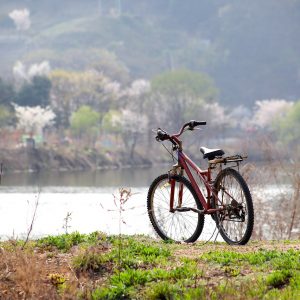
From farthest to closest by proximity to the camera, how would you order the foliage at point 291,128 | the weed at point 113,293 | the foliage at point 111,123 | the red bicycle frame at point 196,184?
the foliage at point 291,128, the foliage at point 111,123, the red bicycle frame at point 196,184, the weed at point 113,293

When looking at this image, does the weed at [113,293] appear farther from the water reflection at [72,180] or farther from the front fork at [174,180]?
the water reflection at [72,180]

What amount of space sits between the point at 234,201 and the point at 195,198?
67cm

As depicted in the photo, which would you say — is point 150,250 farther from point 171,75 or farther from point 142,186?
point 171,75

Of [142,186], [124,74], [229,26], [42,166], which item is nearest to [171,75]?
[124,74]

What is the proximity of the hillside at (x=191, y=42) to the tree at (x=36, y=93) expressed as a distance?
2235 inches

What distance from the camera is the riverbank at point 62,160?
66625mm

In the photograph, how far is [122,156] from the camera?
259 ft

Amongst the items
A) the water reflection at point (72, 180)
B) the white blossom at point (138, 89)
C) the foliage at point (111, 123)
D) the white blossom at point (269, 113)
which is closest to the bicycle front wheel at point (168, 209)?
the water reflection at point (72, 180)

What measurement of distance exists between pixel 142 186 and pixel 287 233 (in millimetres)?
27135

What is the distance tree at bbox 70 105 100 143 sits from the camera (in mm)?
85375

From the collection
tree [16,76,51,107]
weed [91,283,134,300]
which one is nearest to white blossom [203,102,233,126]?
tree [16,76,51,107]

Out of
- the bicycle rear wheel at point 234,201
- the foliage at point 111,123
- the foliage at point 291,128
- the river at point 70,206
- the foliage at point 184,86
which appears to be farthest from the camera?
the foliage at point 184,86

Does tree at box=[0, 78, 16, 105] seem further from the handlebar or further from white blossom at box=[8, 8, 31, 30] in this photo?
white blossom at box=[8, 8, 31, 30]

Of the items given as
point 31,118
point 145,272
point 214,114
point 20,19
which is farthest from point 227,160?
point 20,19
